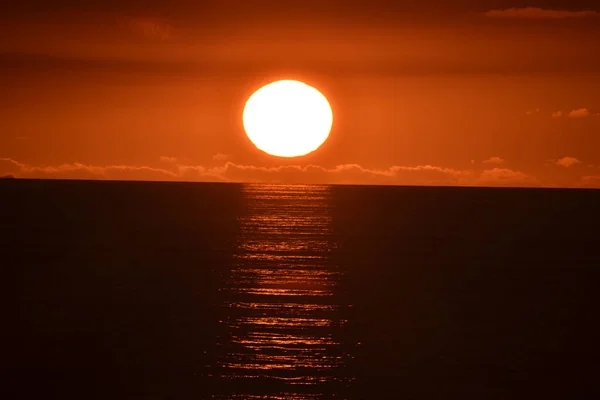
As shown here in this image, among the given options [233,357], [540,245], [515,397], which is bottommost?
[515,397]

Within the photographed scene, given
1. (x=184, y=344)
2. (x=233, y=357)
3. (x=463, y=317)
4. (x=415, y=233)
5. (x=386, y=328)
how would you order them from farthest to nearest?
(x=415, y=233) → (x=463, y=317) → (x=386, y=328) → (x=184, y=344) → (x=233, y=357)

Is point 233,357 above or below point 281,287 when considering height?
below

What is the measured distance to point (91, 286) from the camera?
17734 millimetres

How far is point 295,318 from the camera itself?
14672mm

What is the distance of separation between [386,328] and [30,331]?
29.0ft

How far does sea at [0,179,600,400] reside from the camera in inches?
421

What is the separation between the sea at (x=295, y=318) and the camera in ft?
35.1

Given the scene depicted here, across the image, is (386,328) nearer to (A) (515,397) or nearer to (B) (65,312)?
(A) (515,397)

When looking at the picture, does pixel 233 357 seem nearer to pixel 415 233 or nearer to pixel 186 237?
pixel 186 237

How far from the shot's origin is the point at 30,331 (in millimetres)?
13188

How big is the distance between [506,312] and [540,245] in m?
14.6

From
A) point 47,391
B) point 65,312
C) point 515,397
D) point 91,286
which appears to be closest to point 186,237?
point 91,286

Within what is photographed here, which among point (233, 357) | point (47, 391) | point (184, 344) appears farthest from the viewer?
point (184, 344)

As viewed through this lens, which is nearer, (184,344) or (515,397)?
(515,397)
